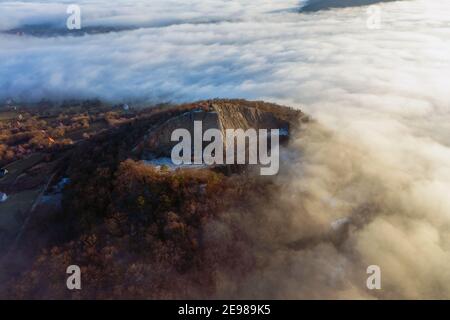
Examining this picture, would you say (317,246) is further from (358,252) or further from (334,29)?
(334,29)

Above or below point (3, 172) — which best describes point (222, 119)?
above

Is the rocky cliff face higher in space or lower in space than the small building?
higher

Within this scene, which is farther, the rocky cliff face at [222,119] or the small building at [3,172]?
the small building at [3,172]

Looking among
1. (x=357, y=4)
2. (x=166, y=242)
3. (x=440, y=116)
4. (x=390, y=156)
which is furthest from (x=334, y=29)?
(x=166, y=242)

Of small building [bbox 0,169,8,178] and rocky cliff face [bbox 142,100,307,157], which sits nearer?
rocky cliff face [bbox 142,100,307,157]

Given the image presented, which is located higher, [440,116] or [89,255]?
[440,116]

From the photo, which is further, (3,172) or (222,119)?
(3,172)

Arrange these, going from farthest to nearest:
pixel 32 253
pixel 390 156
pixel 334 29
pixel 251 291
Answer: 1. pixel 334 29
2. pixel 390 156
3. pixel 32 253
4. pixel 251 291

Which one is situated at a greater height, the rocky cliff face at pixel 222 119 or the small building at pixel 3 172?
the rocky cliff face at pixel 222 119
